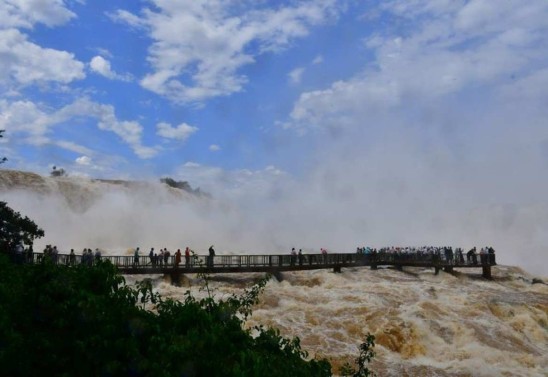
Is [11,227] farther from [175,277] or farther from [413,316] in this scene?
[413,316]

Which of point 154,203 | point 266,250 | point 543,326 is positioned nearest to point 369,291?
point 543,326

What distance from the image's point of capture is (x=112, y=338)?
525cm

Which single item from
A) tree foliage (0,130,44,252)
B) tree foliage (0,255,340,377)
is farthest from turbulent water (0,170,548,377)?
tree foliage (0,130,44,252)

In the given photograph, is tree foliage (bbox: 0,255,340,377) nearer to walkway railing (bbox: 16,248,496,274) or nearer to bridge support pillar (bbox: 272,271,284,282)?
walkway railing (bbox: 16,248,496,274)

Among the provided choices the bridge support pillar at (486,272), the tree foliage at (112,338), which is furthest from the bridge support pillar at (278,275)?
the tree foliage at (112,338)

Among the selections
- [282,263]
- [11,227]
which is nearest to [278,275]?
[282,263]

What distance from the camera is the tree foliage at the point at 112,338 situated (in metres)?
4.85

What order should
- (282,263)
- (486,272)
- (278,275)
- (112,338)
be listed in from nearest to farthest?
(112,338) < (278,275) < (282,263) < (486,272)

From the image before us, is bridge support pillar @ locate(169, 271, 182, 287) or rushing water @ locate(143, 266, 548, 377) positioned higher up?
bridge support pillar @ locate(169, 271, 182, 287)

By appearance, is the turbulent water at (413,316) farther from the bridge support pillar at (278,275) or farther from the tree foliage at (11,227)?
the tree foliage at (11,227)

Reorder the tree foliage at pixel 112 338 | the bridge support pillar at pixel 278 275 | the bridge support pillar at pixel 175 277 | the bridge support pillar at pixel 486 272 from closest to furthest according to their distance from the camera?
the tree foliage at pixel 112 338 → the bridge support pillar at pixel 175 277 → the bridge support pillar at pixel 278 275 → the bridge support pillar at pixel 486 272

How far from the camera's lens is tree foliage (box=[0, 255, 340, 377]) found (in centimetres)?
485

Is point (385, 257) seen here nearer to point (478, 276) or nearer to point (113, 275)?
point (478, 276)

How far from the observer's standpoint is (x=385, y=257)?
1507 inches
